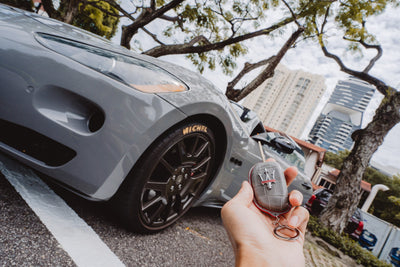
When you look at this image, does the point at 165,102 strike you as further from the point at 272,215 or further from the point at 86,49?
the point at 272,215

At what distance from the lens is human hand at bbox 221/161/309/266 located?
80 centimetres

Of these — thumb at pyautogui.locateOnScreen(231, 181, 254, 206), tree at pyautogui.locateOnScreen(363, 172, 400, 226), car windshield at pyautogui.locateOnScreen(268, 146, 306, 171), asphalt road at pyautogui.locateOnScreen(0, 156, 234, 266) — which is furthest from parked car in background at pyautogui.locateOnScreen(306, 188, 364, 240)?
tree at pyautogui.locateOnScreen(363, 172, 400, 226)

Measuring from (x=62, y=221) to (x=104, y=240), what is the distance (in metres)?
0.24

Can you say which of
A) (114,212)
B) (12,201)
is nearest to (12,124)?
(12,201)

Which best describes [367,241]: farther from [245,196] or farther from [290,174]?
[245,196]

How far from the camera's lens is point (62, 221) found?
1.18m

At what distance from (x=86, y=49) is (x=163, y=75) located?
44 cm

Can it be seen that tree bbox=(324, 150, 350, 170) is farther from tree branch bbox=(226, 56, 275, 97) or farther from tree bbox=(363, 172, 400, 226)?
tree branch bbox=(226, 56, 275, 97)

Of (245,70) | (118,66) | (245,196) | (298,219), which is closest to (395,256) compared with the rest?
(245,70)

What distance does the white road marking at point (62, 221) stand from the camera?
1048mm

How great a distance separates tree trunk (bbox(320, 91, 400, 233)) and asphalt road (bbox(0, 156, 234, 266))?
402 centimetres

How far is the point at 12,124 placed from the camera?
3.46 ft

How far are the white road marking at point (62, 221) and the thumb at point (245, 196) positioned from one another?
0.65 m

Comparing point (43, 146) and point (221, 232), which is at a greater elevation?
point (43, 146)
